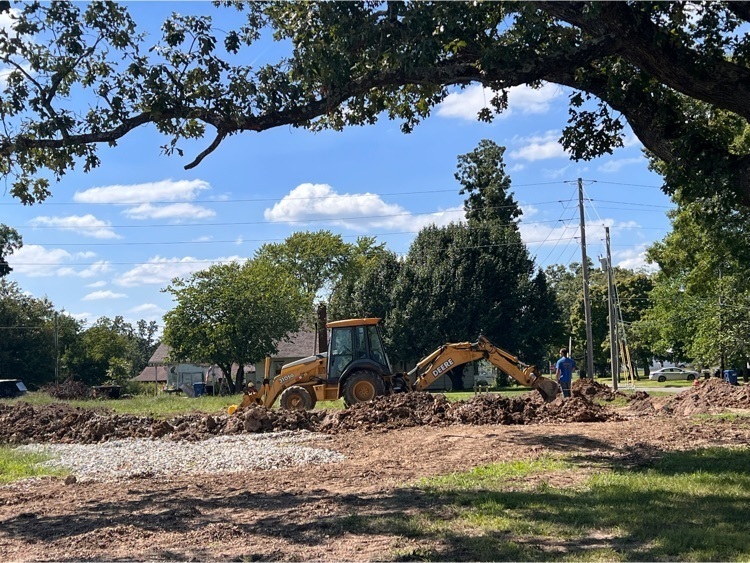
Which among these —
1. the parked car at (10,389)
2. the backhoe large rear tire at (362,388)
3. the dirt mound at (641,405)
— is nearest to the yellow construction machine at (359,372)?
the backhoe large rear tire at (362,388)

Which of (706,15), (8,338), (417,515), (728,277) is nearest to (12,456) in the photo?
(417,515)

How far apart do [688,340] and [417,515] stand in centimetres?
4382

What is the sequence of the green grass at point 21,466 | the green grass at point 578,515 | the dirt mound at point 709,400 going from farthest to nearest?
the dirt mound at point 709,400, the green grass at point 21,466, the green grass at point 578,515

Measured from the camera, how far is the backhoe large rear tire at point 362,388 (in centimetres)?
2039

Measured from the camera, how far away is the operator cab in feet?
68.4

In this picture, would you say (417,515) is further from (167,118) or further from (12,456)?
(12,456)

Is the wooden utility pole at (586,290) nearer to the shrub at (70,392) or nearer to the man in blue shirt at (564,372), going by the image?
the man in blue shirt at (564,372)

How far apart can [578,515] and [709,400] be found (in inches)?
634

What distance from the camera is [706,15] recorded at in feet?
36.1

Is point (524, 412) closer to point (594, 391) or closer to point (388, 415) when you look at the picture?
point (388, 415)

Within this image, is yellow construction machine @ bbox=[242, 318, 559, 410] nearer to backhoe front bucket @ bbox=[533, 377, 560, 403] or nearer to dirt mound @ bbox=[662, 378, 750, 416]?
backhoe front bucket @ bbox=[533, 377, 560, 403]

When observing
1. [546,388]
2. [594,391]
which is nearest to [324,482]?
[546,388]

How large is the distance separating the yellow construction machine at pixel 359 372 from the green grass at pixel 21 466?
22.7 ft

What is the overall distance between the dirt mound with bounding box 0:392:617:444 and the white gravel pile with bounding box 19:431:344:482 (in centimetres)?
70
